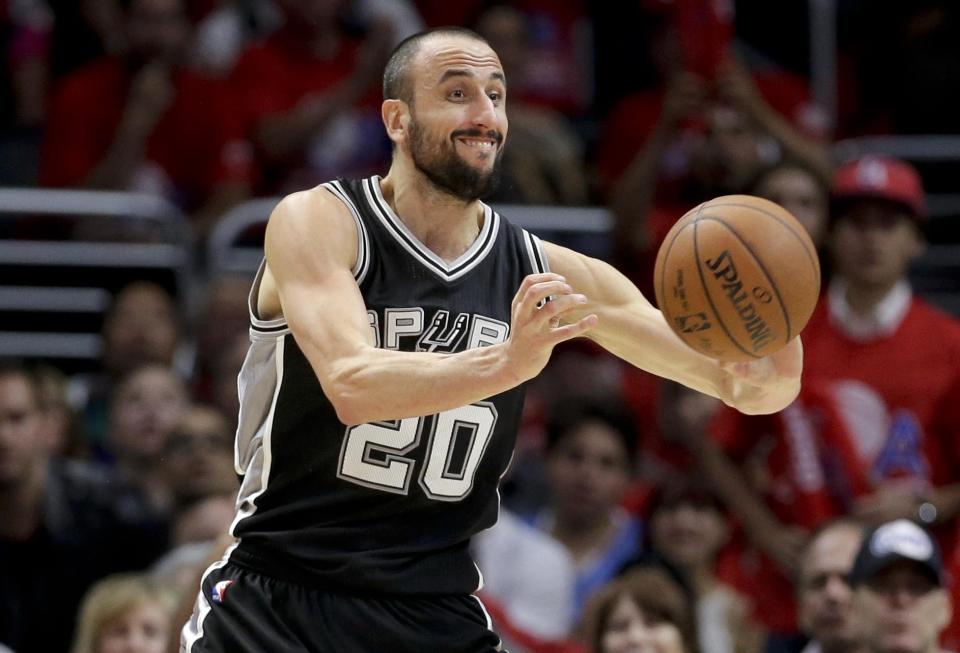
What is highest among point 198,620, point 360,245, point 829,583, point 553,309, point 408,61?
point 408,61

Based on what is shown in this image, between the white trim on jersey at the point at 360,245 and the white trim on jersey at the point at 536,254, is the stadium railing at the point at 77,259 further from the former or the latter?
the white trim on jersey at the point at 360,245

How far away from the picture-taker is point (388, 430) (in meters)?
4.50

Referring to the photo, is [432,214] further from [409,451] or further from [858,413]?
[858,413]

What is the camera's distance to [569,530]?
322 inches

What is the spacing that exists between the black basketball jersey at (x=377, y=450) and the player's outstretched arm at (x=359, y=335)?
0.50 ft

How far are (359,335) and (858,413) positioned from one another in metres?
4.03

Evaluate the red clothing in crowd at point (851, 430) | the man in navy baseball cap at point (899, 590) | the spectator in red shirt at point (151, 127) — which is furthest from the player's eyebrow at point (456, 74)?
the spectator in red shirt at point (151, 127)

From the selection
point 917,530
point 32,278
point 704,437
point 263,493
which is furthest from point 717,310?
point 32,278

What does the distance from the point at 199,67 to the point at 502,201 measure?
2.27 metres

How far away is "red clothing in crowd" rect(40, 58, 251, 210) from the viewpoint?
385 inches

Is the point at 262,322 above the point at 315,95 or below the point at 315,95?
below

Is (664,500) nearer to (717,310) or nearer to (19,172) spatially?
(717,310)

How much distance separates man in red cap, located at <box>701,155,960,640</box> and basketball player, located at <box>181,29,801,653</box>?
298 centimetres

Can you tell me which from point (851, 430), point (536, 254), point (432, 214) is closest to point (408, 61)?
point (432, 214)
